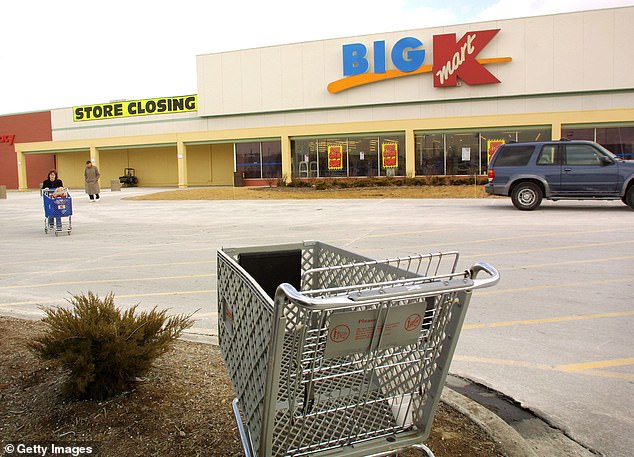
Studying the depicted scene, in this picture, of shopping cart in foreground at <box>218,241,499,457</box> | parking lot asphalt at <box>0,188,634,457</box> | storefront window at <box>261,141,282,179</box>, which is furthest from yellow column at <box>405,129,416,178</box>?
shopping cart in foreground at <box>218,241,499,457</box>

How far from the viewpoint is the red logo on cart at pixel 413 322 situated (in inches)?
88.5

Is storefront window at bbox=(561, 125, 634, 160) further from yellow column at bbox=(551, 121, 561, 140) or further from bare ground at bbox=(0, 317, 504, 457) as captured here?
bare ground at bbox=(0, 317, 504, 457)

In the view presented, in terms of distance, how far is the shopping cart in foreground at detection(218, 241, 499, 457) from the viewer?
213 cm

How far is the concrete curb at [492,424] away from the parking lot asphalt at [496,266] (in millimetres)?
452

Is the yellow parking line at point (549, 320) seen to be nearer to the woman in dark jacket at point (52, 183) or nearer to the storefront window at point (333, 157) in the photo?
the woman in dark jacket at point (52, 183)

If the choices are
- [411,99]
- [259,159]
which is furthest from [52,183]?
[259,159]

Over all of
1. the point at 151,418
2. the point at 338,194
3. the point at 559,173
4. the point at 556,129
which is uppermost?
the point at 556,129

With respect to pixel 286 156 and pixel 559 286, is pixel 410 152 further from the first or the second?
pixel 559 286

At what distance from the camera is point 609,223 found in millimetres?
13812

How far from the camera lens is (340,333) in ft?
7.07

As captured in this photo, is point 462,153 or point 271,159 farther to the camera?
point 271,159

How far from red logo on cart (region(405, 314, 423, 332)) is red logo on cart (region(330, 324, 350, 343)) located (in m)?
0.25

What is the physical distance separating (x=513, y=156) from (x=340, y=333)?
16387mm

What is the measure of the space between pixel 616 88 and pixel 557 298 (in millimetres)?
30896
